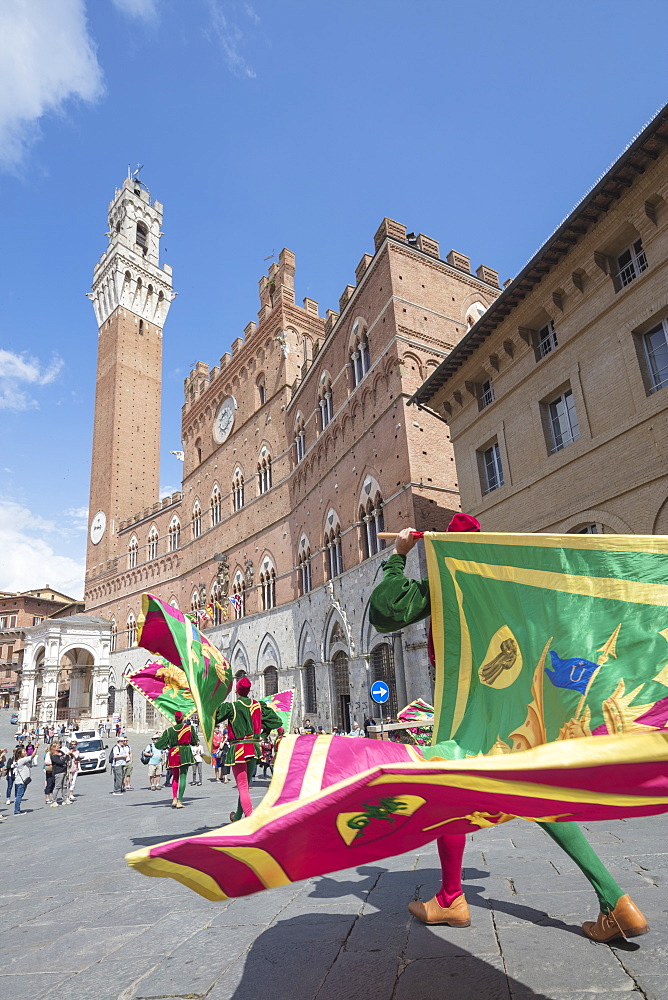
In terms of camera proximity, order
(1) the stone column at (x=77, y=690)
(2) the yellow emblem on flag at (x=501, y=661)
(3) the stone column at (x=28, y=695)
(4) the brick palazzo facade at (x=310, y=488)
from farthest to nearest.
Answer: (1) the stone column at (x=77, y=690)
(3) the stone column at (x=28, y=695)
(4) the brick palazzo facade at (x=310, y=488)
(2) the yellow emblem on flag at (x=501, y=661)

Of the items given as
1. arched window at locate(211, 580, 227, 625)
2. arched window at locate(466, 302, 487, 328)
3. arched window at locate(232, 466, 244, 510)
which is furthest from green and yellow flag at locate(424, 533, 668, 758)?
arched window at locate(232, 466, 244, 510)

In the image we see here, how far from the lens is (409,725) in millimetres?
5570

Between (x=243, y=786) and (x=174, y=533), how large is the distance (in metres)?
36.7

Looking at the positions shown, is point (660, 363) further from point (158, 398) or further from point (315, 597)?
point (158, 398)

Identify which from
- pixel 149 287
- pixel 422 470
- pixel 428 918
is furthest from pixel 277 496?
pixel 149 287

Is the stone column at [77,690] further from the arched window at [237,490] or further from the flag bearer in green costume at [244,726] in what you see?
the flag bearer in green costume at [244,726]

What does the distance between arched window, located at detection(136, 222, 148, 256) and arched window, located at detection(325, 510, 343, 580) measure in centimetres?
5356

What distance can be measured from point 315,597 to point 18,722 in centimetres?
3255

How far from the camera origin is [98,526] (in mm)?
51688

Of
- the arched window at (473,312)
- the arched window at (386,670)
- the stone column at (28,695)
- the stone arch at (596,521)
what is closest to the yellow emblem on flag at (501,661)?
the stone arch at (596,521)

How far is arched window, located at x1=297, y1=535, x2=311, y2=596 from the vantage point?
24644 millimetres

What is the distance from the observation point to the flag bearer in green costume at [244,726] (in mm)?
7145

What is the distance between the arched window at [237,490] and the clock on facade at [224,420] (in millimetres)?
3047

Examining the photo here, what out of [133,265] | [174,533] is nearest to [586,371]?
[174,533]
